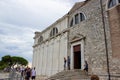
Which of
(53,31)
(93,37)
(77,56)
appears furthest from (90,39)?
(53,31)

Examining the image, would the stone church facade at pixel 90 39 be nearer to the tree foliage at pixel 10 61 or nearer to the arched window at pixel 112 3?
the arched window at pixel 112 3

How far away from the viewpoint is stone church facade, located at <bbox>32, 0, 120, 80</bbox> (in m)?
11.0

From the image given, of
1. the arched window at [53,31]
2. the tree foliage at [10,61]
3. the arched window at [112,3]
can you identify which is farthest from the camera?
the tree foliage at [10,61]

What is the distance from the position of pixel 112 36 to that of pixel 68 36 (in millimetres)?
6343

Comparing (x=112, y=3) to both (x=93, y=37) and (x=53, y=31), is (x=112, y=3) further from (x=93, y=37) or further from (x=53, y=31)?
(x=53, y=31)

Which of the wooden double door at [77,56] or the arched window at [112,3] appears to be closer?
the arched window at [112,3]

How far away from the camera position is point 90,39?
13188 mm

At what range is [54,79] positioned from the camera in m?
11.7

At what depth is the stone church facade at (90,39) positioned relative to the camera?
10968 millimetres

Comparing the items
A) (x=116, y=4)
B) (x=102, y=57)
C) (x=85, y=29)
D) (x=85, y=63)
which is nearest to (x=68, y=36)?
(x=85, y=29)

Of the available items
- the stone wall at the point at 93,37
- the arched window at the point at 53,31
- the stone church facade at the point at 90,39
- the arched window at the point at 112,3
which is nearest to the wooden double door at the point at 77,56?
the stone church facade at the point at 90,39

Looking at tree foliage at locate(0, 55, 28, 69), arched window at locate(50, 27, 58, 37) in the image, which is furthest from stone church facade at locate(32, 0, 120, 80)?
tree foliage at locate(0, 55, 28, 69)

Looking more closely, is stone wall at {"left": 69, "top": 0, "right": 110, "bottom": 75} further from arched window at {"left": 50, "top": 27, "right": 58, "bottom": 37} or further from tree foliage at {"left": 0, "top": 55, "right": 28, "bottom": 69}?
tree foliage at {"left": 0, "top": 55, "right": 28, "bottom": 69}

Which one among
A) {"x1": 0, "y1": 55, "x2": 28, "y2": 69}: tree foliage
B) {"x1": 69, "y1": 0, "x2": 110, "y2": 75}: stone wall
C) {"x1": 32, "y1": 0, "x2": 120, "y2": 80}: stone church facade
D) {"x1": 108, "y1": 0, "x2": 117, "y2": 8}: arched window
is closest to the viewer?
{"x1": 32, "y1": 0, "x2": 120, "y2": 80}: stone church facade
